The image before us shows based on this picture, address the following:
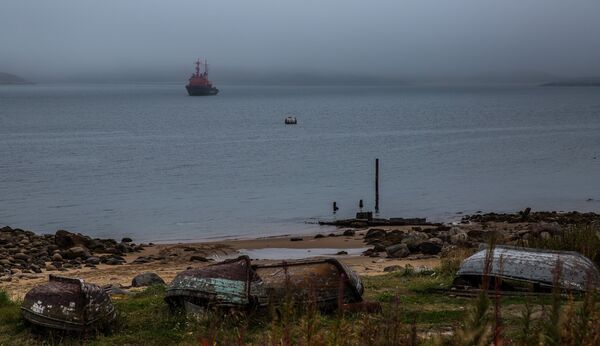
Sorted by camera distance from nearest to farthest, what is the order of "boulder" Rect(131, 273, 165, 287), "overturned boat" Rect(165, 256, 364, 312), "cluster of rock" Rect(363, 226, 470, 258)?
"overturned boat" Rect(165, 256, 364, 312), "boulder" Rect(131, 273, 165, 287), "cluster of rock" Rect(363, 226, 470, 258)

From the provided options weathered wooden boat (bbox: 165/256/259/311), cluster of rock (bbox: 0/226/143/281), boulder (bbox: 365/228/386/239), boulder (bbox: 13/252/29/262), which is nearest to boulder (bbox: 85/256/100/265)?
cluster of rock (bbox: 0/226/143/281)

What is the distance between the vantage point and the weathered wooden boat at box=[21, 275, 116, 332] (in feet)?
29.8

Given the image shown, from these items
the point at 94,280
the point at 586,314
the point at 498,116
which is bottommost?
the point at 94,280

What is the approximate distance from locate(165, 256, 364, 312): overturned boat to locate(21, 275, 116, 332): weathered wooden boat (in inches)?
39.2

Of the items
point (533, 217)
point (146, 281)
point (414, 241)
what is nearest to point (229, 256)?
point (414, 241)

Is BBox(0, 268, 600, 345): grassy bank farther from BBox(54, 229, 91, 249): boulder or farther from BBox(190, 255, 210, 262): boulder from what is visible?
BBox(54, 229, 91, 249): boulder

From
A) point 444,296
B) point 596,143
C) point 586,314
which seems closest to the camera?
point 586,314

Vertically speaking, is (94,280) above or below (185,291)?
below

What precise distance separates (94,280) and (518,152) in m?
53.0

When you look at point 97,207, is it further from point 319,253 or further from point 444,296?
point 444,296

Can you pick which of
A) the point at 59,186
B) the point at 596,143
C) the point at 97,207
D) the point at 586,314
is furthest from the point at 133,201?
the point at 596,143

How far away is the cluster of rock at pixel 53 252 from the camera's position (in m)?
21.2

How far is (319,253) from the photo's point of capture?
952 inches

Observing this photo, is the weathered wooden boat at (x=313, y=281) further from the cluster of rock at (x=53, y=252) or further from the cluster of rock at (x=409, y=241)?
the cluster of rock at (x=409, y=241)
